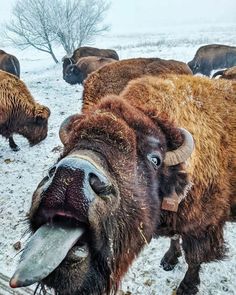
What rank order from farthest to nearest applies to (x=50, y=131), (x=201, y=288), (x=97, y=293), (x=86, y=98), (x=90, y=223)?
1. (x=50, y=131)
2. (x=86, y=98)
3. (x=201, y=288)
4. (x=97, y=293)
5. (x=90, y=223)

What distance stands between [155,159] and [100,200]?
659 mm

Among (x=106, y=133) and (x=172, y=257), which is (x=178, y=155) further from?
(x=172, y=257)

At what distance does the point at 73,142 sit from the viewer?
2.01 meters

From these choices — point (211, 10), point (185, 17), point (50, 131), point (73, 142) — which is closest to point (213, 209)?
point (73, 142)

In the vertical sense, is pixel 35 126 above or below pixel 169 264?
above

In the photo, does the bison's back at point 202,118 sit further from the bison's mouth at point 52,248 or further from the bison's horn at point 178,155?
the bison's mouth at point 52,248

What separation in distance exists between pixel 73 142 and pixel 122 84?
167 inches

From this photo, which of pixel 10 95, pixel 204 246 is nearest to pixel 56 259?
pixel 204 246

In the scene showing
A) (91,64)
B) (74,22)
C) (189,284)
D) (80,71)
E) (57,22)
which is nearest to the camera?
(189,284)

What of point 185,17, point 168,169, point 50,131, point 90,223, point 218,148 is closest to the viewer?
point 90,223

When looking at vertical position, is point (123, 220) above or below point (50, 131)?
above

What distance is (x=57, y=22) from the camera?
104ft

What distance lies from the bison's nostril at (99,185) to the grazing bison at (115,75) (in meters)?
3.83

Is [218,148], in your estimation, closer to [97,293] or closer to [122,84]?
[97,293]
